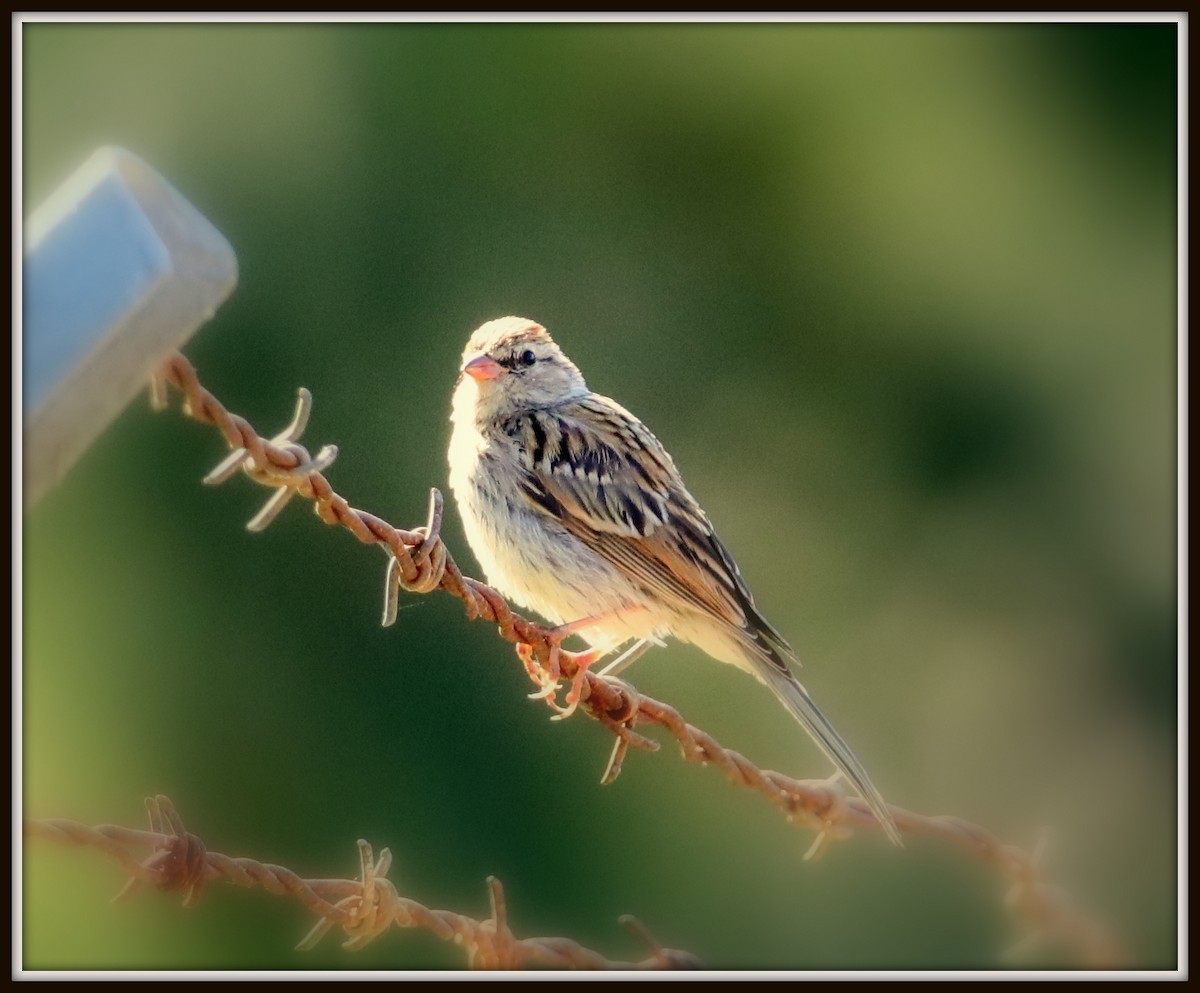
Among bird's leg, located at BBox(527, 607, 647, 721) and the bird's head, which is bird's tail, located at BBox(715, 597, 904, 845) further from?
the bird's head

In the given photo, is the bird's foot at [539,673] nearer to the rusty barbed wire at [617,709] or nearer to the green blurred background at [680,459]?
the rusty barbed wire at [617,709]

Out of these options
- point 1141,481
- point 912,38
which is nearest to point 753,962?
point 1141,481

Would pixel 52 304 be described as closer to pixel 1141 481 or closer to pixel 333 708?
pixel 333 708

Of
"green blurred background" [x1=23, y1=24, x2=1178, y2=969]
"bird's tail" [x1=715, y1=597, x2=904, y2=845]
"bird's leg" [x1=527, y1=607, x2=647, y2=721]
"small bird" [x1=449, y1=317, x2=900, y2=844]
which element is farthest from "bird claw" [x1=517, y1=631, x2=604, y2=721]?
"green blurred background" [x1=23, y1=24, x2=1178, y2=969]

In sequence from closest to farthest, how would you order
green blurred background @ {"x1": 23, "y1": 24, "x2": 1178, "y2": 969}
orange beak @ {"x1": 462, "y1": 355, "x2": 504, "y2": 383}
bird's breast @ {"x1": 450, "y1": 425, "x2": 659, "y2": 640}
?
bird's breast @ {"x1": 450, "y1": 425, "x2": 659, "y2": 640}, orange beak @ {"x1": 462, "y1": 355, "x2": 504, "y2": 383}, green blurred background @ {"x1": 23, "y1": 24, "x2": 1178, "y2": 969}

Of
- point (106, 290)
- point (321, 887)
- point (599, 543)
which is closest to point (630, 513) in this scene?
point (599, 543)

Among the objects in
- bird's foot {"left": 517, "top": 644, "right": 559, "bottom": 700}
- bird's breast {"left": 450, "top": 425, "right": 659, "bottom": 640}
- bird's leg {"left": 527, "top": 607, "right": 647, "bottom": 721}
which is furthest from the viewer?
bird's breast {"left": 450, "top": 425, "right": 659, "bottom": 640}
